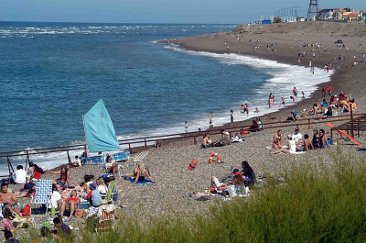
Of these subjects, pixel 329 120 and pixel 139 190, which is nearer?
pixel 139 190

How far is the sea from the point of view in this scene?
31.8 meters

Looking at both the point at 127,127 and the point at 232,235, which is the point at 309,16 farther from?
the point at 232,235

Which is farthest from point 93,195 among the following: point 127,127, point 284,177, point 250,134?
point 127,127

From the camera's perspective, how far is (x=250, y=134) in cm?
2522

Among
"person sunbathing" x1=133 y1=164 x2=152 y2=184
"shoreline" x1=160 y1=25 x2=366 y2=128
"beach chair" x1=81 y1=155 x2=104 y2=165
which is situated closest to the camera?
"person sunbathing" x1=133 y1=164 x2=152 y2=184

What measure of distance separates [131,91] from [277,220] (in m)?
40.8

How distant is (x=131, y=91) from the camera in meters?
48.6

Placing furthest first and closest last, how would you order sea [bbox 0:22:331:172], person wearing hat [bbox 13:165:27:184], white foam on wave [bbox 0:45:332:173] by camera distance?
sea [bbox 0:22:331:172] → white foam on wave [bbox 0:45:332:173] → person wearing hat [bbox 13:165:27:184]

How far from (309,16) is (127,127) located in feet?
466

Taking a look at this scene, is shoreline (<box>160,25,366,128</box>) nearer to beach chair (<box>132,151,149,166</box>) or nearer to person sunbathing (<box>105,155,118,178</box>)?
beach chair (<box>132,151,149,166</box>)

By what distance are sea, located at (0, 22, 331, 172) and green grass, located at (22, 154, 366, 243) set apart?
15.9 meters

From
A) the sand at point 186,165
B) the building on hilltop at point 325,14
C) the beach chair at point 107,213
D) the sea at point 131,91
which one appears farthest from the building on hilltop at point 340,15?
the beach chair at point 107,213

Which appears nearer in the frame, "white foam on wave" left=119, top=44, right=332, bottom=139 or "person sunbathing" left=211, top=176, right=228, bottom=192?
"person sunbathing" left=211, top=176, right=228, bottom=192

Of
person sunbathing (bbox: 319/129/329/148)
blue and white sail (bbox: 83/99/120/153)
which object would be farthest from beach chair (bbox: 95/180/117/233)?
person sunbathing (bbox: 319/129/329/148)
